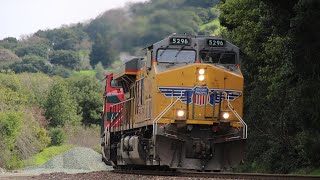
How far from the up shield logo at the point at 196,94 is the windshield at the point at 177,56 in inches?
39.4

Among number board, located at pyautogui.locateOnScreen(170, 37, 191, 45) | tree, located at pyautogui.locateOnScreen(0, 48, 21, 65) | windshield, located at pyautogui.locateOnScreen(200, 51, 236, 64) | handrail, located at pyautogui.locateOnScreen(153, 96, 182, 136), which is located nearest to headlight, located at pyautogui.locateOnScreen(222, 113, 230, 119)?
handrail, located at pyautogui.locateOnScreen(153, 96, 182, 136)

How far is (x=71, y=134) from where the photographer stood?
270 feet

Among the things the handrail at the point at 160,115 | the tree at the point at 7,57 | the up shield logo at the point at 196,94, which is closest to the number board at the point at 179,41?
the up shield logo at the point at 196,94

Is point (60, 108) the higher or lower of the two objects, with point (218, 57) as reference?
lower

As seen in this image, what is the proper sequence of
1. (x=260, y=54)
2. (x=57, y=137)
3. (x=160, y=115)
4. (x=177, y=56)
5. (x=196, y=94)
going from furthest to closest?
(x=57, y=137), (x=260, y=54), (x=177, y=56), (x=196, y=94), (x=160, y=115)

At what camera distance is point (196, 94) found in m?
20.4

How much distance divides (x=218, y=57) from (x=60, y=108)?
64.2m

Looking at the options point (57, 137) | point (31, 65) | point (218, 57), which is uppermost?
point (218, 57)

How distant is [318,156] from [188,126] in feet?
24.5

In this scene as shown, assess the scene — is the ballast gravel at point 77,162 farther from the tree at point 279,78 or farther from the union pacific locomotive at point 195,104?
the union pacific locomotive at point 195,104

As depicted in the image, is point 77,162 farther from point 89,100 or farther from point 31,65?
point 31,65

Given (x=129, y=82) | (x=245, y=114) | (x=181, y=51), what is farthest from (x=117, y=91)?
(x=181, y=51)

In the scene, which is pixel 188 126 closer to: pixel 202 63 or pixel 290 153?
pixel 202 63

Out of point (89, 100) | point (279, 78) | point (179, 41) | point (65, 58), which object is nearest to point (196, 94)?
point (179, 41)
